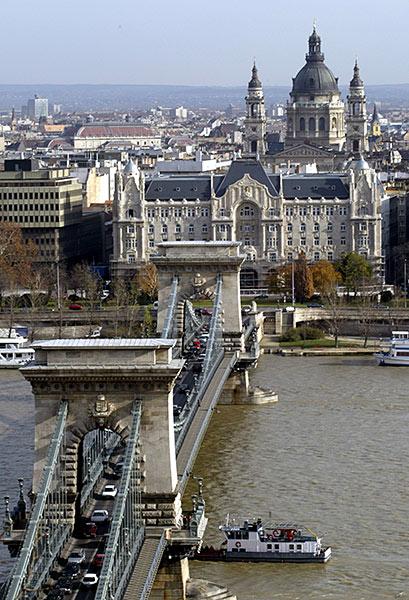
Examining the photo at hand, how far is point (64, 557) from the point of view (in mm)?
19125

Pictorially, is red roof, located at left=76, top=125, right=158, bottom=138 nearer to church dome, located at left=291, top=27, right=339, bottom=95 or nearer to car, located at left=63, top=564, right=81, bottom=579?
church dome, located at left=291, top=27, right=339, bottom=95

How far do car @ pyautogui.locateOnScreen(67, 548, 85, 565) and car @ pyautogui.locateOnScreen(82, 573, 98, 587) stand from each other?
483 millimetres

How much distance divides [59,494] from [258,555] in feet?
14.9

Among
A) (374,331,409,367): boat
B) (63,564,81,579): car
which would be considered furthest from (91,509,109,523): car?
(374,331,409,367): boat

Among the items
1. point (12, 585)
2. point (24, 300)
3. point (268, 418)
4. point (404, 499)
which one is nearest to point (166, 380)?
point (12, 585)

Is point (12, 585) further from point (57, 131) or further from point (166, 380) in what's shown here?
point (57, 131)

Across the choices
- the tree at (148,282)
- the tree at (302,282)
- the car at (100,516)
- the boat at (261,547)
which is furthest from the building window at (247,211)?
the car at (100,516)

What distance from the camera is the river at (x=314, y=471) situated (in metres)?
22.8

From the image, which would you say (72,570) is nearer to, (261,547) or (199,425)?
(261,547)

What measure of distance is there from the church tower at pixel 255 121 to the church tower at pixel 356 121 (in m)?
3.72

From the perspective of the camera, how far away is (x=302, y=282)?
53.2m

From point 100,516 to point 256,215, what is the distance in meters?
37.4

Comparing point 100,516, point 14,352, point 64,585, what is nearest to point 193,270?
point 14,352

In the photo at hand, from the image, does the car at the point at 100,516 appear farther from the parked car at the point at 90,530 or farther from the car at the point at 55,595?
the car at the point at 55,595
